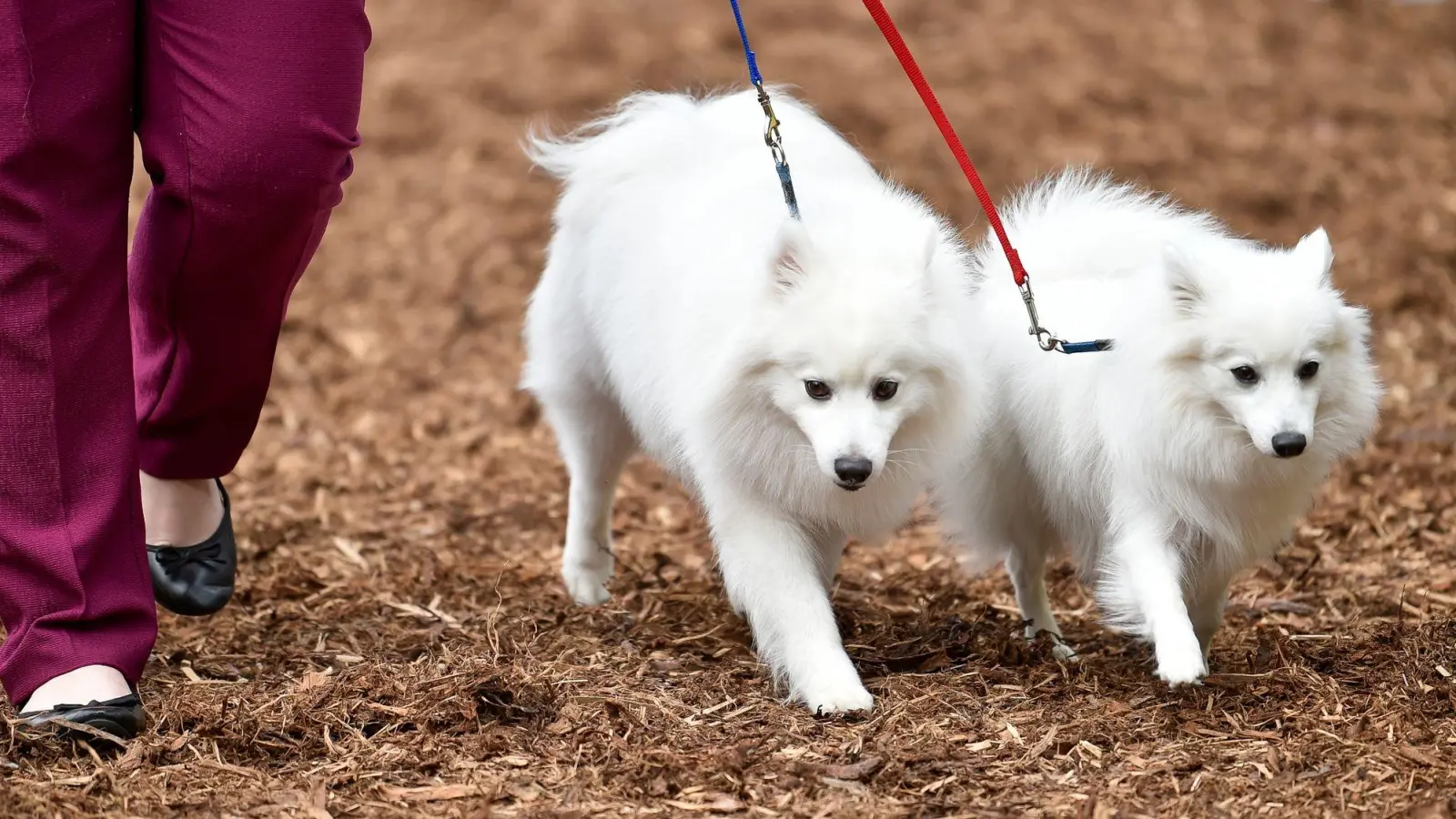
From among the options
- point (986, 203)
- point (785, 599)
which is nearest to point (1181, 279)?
point (986, 203)

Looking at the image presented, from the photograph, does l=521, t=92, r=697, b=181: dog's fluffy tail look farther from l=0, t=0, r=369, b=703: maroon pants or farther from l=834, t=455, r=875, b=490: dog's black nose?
l=834, t=455, r=875, b=490: dog's black nose

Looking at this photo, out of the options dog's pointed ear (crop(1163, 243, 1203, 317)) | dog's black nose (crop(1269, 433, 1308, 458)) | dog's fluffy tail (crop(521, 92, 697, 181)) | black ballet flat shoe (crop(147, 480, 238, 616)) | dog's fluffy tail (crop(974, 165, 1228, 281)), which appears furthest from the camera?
dog's fluffy tail (crop(521, 92, 697, 181))

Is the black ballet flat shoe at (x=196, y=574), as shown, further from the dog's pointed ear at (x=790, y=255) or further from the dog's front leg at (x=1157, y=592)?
the dog's front leg at (x=1157, y=592)

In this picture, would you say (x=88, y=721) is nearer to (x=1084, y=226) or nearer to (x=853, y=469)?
(x=853, y=469)

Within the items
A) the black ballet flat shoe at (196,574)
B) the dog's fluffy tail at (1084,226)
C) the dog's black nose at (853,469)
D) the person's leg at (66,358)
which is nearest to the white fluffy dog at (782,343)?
the dog's black nose at (853,469)

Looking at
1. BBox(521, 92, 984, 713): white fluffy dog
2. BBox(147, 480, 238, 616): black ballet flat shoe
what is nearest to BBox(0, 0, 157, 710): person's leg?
BBox(147, 480, 238, 616): black ballet flat shoe

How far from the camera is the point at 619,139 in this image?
175 inches

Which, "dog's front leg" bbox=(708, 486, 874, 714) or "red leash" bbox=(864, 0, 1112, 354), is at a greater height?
"red leash" bbox=(864, 0, 1112, 354)

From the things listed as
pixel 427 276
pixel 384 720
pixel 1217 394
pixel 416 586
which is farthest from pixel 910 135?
pixel 384 720

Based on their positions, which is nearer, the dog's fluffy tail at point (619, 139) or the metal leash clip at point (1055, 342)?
the metal leash clip at point (1055, 342)

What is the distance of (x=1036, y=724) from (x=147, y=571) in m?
1.87

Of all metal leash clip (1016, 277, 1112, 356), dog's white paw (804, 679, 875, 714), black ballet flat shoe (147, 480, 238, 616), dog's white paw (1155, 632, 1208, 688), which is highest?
metal leash clip (1016, 277, 1112, 356)

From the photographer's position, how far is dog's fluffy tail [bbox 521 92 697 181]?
4.40 meters

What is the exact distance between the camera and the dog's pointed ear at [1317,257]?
3533 millimetres
